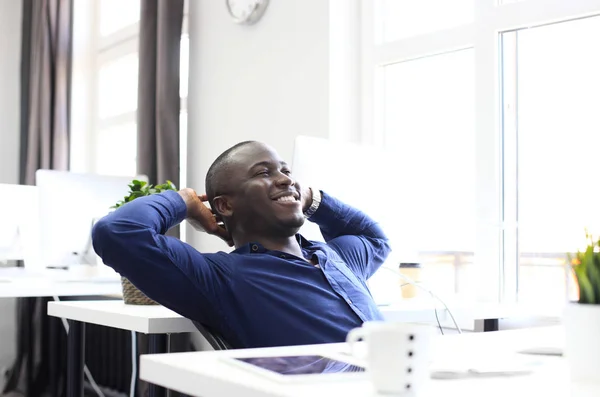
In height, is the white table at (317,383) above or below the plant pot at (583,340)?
below

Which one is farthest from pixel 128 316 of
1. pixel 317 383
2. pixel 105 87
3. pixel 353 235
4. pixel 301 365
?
pixel 105 87

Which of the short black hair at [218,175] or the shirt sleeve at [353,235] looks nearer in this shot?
the short black hair at [218,175]

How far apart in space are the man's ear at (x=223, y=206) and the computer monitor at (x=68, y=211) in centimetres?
142

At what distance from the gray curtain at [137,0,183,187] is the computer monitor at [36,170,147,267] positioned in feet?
2.62

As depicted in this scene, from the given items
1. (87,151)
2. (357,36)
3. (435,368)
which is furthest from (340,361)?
(87,151)

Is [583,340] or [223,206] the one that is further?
[223,206]

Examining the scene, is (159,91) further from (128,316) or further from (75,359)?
(128,316)

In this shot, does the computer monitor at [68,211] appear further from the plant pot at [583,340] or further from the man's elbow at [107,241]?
the plant pot at [583,340]

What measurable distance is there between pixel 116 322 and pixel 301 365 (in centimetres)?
100

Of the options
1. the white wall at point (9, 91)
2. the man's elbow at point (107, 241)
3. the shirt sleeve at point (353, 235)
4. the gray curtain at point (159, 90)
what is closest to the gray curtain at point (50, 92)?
the white wall at point (9, 91)

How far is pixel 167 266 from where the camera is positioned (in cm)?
158

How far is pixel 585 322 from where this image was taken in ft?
2.80

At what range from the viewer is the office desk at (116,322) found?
68.5 inches

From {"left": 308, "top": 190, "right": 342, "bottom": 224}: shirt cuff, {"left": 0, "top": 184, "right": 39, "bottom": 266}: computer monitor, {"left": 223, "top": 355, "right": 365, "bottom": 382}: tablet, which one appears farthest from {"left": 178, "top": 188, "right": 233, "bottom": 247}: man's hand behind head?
{"left": 0, "top": 184, "right": 39, "bottom": 266}: computer monitor
